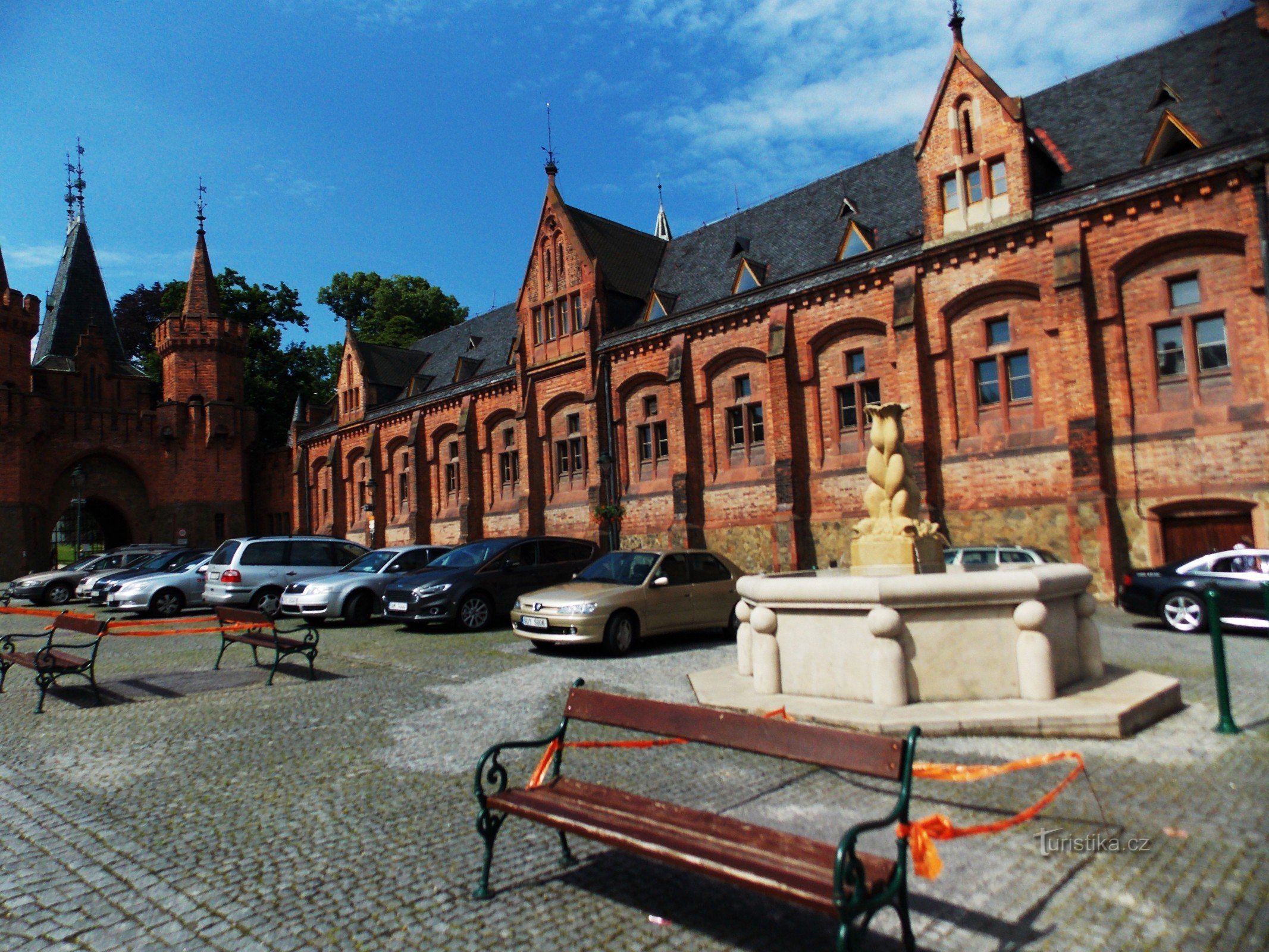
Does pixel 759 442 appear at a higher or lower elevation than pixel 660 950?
higher

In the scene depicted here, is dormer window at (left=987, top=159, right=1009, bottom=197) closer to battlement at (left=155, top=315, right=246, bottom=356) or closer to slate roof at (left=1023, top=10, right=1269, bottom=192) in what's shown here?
slate roof at (left=1023, top=10, right=1269, bottom=192)

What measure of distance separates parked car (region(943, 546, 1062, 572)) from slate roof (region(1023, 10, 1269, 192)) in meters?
8.24

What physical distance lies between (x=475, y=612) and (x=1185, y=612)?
11635 mm

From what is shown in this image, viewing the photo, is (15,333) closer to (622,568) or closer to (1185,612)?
(622,568)

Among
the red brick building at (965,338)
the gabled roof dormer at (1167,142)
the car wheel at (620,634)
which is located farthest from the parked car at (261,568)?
the gabled roof dormer at (1167,142)

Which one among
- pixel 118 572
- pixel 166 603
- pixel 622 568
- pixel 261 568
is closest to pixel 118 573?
pixel 118 572

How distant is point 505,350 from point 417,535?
866 centimetres

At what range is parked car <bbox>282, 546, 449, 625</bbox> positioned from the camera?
53.6 feet

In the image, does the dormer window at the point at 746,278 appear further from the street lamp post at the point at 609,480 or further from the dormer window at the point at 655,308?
the street lamp post at the point at 609,480

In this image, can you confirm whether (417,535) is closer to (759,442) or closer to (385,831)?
(759,442)

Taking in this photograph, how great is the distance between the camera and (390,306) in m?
56.1

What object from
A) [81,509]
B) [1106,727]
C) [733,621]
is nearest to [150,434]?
[81,509]

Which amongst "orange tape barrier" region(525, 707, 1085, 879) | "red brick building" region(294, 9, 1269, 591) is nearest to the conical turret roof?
"red brick building" region(294, 9, 1269, 591)

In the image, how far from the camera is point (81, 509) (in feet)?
138
